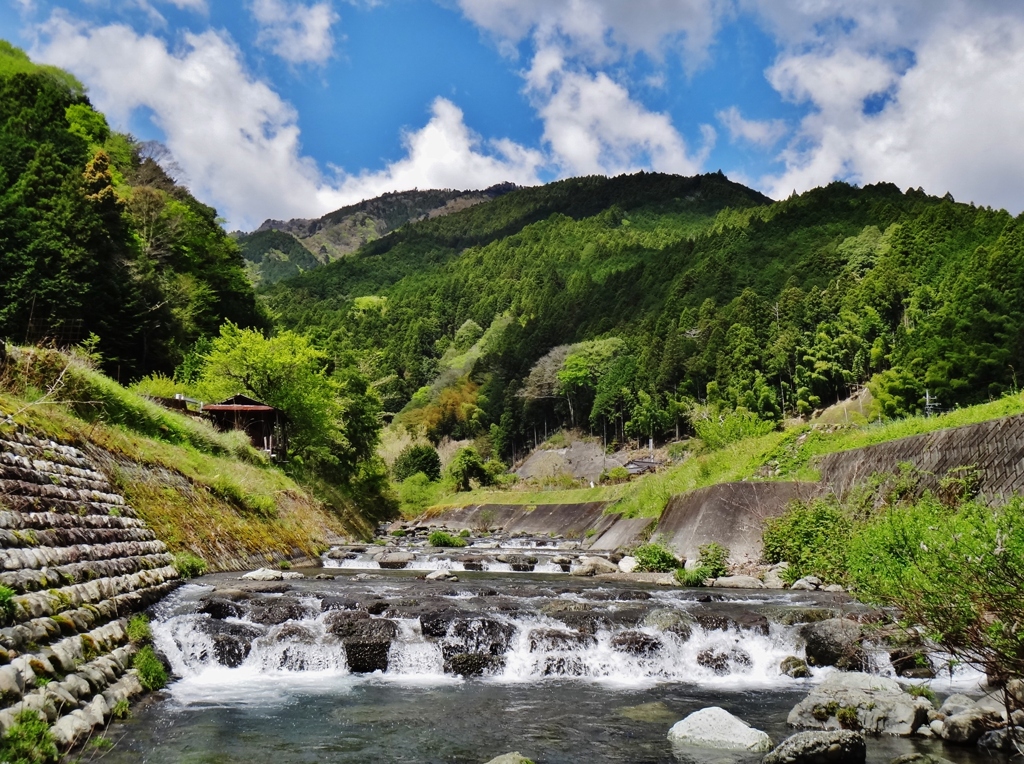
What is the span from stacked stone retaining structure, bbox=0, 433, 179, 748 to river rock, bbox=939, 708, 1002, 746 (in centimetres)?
876

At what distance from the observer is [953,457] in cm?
1641

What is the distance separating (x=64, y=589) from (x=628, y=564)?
17.4m

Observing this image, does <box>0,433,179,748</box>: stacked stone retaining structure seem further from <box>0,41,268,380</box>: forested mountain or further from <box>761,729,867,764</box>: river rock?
<box>0,41,268,380</box>: forested mountain

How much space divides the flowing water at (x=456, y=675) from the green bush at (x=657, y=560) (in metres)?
6.20

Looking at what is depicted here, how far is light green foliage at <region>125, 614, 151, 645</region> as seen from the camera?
31.6 ft

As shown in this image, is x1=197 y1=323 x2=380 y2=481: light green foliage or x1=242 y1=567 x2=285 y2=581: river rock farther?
x1=197 y1=323 x2=380 y2=481: light green foliage

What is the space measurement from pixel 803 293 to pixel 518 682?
294 ft

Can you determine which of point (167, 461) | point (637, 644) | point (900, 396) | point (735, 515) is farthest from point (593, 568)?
point (900, 396)

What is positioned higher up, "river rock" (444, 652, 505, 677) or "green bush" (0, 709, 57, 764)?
"green bush" (0, 709, 57, 764)

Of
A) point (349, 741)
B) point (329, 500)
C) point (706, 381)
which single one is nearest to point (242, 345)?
point (329, 500)

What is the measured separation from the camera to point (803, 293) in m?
90.6

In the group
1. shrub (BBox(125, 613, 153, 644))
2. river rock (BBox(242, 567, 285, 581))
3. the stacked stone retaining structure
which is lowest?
river rock (BBox(242, 567, 285, 581))

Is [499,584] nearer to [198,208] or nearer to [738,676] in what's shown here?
[738,676]

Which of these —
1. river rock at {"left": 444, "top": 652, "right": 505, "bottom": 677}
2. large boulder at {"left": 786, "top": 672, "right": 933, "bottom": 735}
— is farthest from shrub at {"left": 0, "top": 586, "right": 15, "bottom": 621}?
large boulder at {"left": 786, "top": 672, "right": 933, "bottom": 735}
